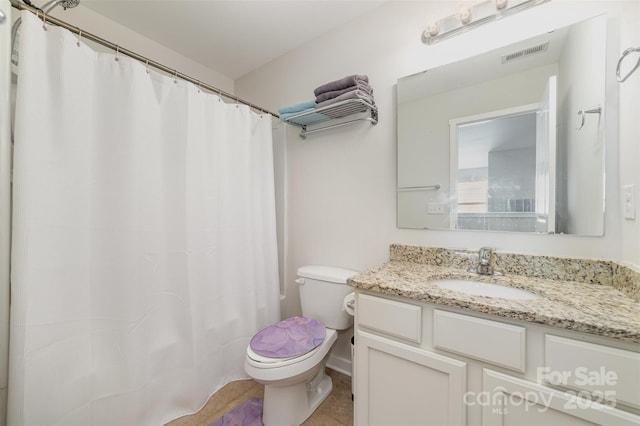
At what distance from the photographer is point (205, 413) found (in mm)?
1377

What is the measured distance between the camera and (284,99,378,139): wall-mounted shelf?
1459mm

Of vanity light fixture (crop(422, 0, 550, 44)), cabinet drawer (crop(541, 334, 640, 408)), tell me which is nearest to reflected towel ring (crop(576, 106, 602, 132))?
vanity light fixture (crop(422, 0, 550, 44))

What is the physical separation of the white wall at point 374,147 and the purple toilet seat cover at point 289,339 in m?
0.46

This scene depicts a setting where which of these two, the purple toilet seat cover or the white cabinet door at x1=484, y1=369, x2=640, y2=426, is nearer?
the white cabinet door at x1=484, y1=369, x2=640, y2=426

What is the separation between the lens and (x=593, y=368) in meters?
0.66

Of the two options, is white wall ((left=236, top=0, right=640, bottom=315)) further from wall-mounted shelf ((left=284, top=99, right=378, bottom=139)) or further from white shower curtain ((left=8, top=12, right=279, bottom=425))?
white shower curtain ((left=8, top=12, right=279, bottom=425))

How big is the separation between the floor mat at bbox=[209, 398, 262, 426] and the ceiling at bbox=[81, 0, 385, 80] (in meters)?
2.34

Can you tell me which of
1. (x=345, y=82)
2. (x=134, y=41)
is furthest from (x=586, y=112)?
(x=134, y=41)

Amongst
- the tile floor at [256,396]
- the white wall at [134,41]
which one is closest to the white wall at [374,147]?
the white wall at [134,41]

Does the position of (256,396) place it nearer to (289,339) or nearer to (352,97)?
(289,339)

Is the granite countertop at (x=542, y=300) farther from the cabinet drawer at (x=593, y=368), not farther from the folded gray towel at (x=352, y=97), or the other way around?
the folded gray towel at (x=352, y=97)

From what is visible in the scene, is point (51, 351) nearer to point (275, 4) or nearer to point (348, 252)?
point (348, 252)

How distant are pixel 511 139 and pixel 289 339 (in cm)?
145

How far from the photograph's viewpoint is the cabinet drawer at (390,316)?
0.92 m
